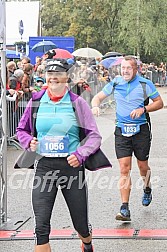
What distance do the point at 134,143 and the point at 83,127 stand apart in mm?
2113

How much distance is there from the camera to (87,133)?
5289mm

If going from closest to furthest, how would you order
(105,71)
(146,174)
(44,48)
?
1. (146,174)
2. (44,48)
3. (105,71)

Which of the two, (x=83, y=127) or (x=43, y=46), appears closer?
(x=83, y=127)

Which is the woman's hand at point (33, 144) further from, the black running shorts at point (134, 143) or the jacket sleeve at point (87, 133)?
the black running shorts at point (134, 143)

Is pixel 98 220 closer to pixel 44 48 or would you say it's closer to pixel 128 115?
pixel 128 115

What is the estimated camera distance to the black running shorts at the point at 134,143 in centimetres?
725

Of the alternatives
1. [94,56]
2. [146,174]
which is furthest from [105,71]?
[146,174]

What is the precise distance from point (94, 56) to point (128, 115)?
20.2 m

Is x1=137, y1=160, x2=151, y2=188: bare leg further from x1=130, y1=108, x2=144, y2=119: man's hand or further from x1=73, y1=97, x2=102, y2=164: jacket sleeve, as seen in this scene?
x1=73, y1=97, x2=102, y2=164: jacket sleeve

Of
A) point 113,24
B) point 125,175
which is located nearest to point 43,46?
point 125,175

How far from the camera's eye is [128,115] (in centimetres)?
722

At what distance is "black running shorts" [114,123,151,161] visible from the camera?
286 inches

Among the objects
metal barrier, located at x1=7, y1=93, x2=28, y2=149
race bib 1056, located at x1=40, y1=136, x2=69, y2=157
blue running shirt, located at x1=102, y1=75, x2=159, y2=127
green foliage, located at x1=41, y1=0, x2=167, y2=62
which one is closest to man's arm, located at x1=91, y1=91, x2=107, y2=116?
blue running shirt, located at x1=102, y1=75, x2=159, y2=127

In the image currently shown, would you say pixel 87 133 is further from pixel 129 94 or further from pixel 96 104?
pixel 129 94
